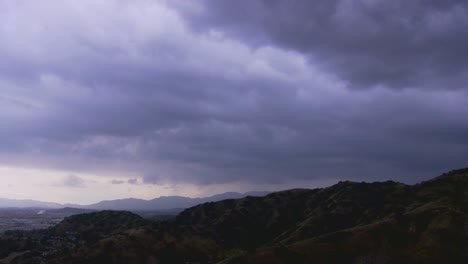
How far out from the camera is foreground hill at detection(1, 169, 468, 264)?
8225cm

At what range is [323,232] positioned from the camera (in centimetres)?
13075

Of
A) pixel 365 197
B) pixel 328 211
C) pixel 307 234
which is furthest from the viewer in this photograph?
pixel 365 197

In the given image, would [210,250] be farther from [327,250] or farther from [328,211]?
[327,250]

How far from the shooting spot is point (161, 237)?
143 metres

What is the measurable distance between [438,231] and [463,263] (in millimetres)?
8841

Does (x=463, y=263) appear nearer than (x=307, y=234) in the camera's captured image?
Yes

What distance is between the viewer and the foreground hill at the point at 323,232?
8225cm

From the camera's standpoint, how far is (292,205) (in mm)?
185000

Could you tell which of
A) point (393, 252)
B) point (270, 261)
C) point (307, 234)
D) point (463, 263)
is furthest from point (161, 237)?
point (463, 263)

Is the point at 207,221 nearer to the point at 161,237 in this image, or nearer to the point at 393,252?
the point at 161,237

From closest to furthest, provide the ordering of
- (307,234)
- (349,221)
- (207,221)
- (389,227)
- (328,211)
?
(389,227), (307,234), (349,221), (328,211), (207,221)

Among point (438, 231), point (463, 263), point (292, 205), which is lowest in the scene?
point (463, 263)

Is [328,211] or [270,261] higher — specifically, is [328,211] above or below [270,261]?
above

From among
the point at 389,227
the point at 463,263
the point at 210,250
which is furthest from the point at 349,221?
the point at 463,263
